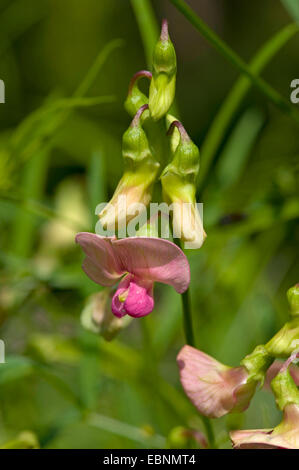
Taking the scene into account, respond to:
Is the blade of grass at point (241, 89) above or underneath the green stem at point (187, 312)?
above

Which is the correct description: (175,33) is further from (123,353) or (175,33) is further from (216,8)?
(123,353)

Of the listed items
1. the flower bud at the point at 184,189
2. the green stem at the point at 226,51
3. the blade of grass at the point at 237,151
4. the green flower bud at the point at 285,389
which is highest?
the blade of grass at the point at 237,151

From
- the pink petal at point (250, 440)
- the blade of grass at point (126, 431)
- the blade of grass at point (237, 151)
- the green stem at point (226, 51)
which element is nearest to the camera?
the pink petal at point (250, 440)

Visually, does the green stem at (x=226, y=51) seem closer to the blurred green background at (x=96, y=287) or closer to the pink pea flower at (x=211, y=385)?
the blurred green background at (x=96, y=287)

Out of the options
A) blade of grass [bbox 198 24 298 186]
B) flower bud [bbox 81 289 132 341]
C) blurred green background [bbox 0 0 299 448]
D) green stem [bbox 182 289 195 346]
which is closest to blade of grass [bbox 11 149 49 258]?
blurred green background [bbox 0 0 299 448]

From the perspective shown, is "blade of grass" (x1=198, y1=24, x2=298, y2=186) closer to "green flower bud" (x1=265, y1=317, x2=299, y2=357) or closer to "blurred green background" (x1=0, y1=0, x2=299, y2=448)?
"blurred green background" (x1=0, y1=0, x2=299, y2=448)

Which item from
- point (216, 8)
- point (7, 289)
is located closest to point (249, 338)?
point (7, 289)

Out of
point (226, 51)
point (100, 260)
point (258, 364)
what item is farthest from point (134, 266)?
point (226, 51)

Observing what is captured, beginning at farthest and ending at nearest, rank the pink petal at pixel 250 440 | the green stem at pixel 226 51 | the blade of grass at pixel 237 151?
the blade of grass at pixel 237 151 < the green stem at pixel 226 51 < the pink petal at pixel 250 440

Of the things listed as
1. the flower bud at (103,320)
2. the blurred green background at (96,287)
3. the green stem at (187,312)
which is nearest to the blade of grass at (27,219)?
the blurred green background at (96,287)
